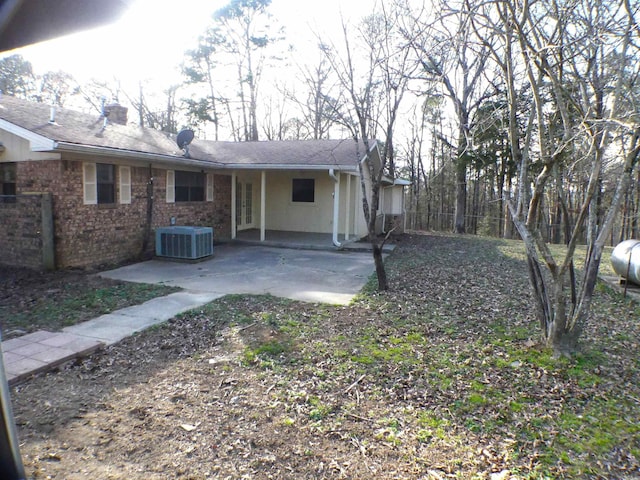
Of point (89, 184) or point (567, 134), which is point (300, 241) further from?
point (567, 134)

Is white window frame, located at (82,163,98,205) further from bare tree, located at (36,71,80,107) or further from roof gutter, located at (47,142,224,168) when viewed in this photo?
bare tree, located at (36,71,80,107)

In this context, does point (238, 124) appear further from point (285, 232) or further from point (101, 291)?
point (101, 291)

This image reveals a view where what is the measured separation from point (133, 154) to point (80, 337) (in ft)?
17.5

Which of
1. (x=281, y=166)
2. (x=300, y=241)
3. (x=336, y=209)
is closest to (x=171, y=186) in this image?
(x=281, y=166)

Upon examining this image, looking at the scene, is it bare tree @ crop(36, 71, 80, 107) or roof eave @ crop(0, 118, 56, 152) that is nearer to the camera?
roof eave @ crop(0, 118, 56, 152)

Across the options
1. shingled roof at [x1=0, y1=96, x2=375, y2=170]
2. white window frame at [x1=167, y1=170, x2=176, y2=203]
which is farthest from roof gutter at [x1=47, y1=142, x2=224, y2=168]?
white window frame at [x1=167, y1=170, x2=176, y2=203]

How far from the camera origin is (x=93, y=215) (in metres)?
8.78

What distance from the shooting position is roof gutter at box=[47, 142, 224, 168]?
25.0ft

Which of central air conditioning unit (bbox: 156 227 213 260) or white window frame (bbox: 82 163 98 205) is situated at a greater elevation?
white window frame (bbox: 82 163 98 205)

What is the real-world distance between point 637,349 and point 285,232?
36.6 feet

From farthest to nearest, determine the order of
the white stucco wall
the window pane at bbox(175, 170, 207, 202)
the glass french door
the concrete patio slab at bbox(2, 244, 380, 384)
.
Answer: the glass french door → the white stucco wall → the window pane at bbox(175, 170, 207, 202) → the concrete patio slab at bbox(2, 244, 380, 384)

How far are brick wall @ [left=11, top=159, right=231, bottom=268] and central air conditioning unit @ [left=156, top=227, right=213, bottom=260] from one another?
0.50 m

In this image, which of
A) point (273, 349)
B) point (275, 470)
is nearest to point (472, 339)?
point (273, 349)

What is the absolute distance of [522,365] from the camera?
13.6 ft
